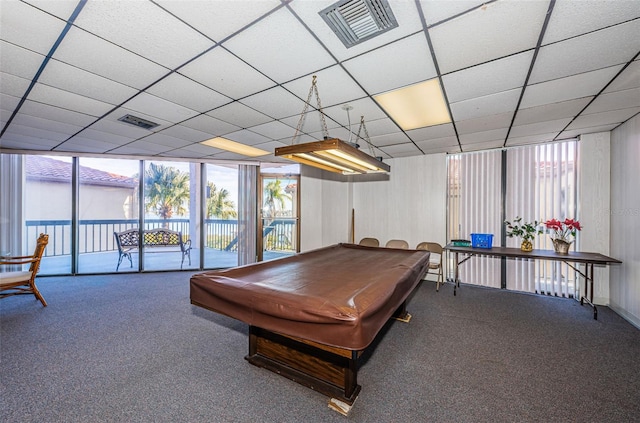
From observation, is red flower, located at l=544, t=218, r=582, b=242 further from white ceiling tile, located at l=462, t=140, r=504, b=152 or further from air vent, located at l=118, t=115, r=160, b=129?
air vent, located at l=118, t=115, r=160, b=129

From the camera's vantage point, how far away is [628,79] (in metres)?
2.32

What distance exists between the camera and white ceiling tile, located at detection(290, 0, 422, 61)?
5.13 feet

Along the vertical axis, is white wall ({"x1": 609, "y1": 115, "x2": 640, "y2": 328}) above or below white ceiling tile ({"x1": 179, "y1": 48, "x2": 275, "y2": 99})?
below

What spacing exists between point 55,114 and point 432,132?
4.99 m

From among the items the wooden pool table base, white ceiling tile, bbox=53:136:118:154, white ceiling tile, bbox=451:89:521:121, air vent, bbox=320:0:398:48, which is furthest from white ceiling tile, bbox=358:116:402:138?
white ceiling tile, bbox=53:136:118:154

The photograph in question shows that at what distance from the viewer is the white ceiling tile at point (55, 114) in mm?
3018

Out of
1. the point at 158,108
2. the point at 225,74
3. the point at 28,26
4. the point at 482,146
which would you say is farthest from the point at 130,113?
the point at 482,146

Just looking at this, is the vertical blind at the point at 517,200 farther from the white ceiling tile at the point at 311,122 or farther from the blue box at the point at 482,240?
the white ceiling tile at the point at 311,122

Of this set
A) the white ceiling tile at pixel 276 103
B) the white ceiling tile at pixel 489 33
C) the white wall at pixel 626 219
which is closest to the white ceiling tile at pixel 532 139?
the white wall at pixel 626 219

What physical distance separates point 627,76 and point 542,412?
2.82 m

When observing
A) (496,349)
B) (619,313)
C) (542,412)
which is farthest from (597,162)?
Answer: (542,412)

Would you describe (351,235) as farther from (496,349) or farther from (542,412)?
(542,412)

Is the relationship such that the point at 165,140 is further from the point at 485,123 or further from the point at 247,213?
the point at 485,123

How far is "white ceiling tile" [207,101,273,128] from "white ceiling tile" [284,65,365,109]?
75cm
